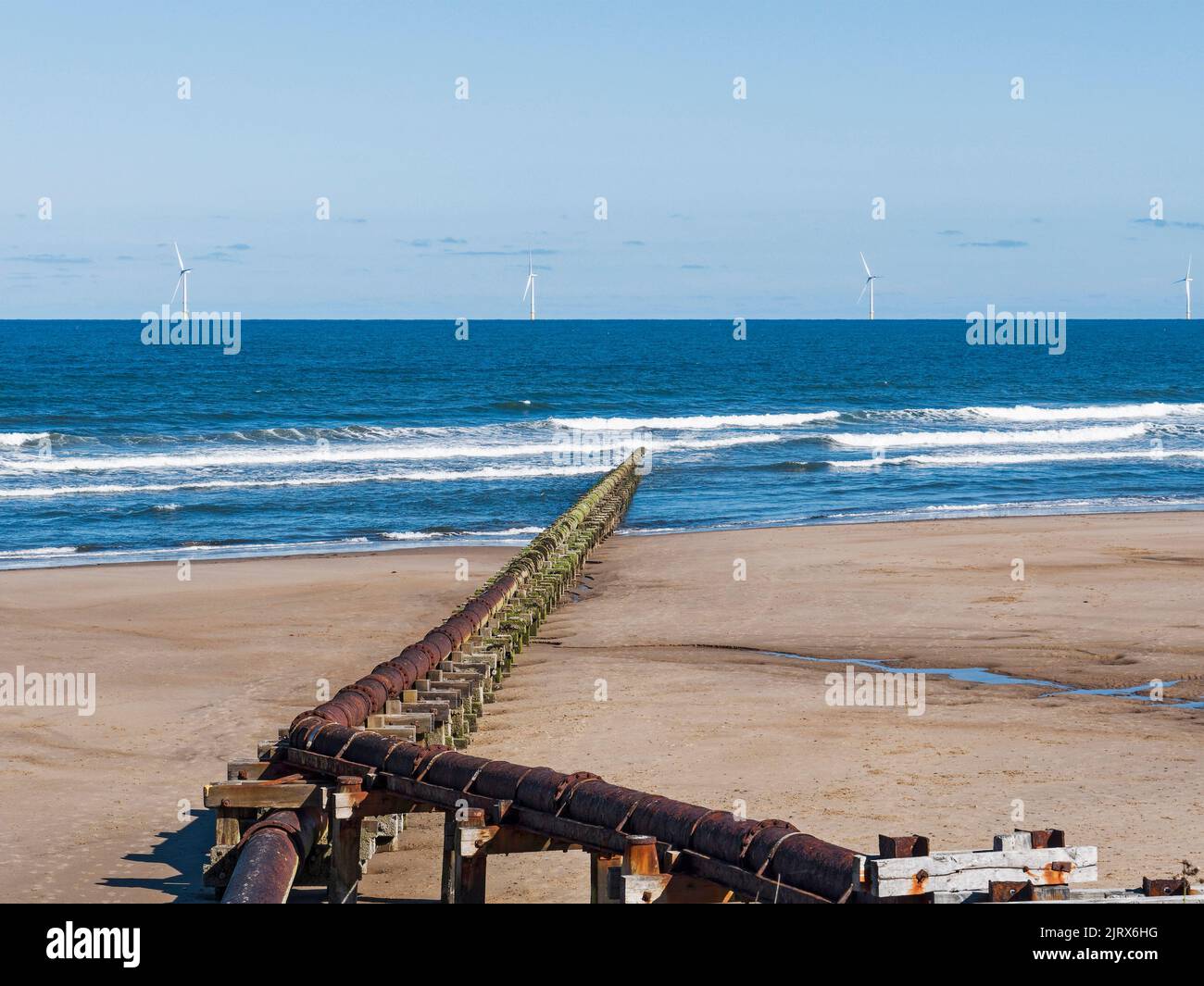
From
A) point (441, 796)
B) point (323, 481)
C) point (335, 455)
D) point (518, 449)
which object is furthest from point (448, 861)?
point (518, 449)

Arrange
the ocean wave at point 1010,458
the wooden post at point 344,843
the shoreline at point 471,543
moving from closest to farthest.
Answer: the wooden post at point 344,843
the shoreline at point 471,543
the ocean wave at point 1010,458

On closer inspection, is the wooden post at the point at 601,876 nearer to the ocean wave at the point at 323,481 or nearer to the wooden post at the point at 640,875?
the wooden post at the point at 640,875

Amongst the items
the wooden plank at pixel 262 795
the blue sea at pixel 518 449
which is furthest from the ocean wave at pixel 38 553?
the wooden plank at pixel 262 795

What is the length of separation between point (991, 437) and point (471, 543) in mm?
34842

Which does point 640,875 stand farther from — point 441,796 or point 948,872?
point 441,796

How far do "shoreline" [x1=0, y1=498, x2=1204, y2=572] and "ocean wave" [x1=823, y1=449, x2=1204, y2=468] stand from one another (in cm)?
1160

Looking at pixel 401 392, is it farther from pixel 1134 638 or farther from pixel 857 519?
pixel 1134 638

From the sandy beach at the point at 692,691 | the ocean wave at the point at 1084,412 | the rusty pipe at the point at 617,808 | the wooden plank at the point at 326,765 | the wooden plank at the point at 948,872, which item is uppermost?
the ocean wave at the point at 1084,412

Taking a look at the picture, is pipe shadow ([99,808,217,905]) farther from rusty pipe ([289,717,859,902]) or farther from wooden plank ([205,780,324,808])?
rusty pipe ([289,717,859,902])

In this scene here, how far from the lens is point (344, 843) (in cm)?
1005

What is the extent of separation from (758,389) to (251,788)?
80.1m

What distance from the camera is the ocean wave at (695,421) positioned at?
64188 mm

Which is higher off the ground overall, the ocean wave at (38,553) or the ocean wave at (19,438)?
the ocean wave at (19,438)

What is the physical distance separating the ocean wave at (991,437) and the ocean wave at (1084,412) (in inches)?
209
